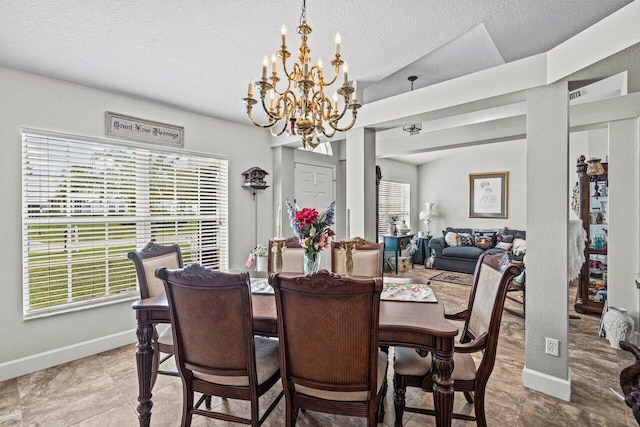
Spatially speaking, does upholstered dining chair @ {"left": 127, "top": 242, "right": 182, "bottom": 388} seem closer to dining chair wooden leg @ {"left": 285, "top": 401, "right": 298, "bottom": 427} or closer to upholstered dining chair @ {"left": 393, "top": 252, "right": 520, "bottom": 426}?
dining chair wooden leg @ {"left": 285, "top": 401, "right": 298, "bottom": 427}

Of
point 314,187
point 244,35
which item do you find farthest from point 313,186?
point 244,35

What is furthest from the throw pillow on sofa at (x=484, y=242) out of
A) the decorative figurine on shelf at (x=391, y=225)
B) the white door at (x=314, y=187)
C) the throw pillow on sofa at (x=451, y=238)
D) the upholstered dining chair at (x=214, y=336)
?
the upholstered dining chair at (x=214, y=336)

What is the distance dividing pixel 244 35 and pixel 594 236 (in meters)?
4.58

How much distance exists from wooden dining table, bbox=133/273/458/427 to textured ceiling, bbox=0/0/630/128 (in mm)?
1756

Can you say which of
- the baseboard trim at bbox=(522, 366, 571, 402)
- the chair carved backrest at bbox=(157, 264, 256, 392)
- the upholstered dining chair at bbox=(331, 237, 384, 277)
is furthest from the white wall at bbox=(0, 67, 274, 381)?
the baseboard trim at bbox=(522, 366, 571, 402)

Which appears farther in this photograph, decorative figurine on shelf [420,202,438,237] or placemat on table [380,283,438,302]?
decorative figurine on shelf [420,202,438,237]

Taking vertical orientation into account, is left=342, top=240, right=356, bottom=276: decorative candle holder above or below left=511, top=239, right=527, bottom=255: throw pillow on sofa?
above

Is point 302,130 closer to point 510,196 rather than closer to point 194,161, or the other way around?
point 194,161

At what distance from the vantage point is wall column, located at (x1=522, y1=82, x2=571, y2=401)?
2.21 m

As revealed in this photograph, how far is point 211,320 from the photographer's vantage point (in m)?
1.54

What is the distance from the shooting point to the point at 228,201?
156 inches

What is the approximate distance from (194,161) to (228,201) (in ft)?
2.07

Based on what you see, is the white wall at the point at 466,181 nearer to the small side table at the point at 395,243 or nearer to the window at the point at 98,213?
the small side table at the point at 395,243

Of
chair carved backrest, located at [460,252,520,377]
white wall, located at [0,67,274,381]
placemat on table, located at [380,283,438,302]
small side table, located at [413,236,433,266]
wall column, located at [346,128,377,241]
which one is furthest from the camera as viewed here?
small side table, located at [413,236,433,266]
